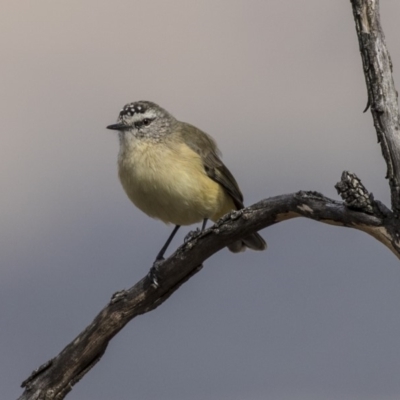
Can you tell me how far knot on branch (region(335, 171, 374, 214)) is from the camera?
555 centimetres

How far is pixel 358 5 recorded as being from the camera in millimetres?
5617

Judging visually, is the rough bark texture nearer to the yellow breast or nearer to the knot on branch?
the knot on branch

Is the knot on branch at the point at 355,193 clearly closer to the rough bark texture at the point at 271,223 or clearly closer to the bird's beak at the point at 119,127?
the rough bark texture at the point at 271,223

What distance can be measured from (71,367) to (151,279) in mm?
901

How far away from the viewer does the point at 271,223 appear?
626 centimetres

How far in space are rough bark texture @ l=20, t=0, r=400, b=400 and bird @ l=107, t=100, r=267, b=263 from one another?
47.3 inches

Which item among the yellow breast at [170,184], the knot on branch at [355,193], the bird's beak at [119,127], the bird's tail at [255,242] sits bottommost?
the knot on branch at [355,193]

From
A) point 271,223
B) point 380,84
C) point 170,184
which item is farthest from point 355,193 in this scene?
point 170,184

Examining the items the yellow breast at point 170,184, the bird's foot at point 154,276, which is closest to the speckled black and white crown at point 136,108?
the yellow breast at point 170,184

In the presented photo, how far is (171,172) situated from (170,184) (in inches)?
5.3

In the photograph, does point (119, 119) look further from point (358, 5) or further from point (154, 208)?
point (358, 5)

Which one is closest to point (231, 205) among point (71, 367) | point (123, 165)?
point (123, 165)

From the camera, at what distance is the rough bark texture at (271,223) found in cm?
553

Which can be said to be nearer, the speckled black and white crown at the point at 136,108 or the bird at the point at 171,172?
the bird at the point at 171,172
